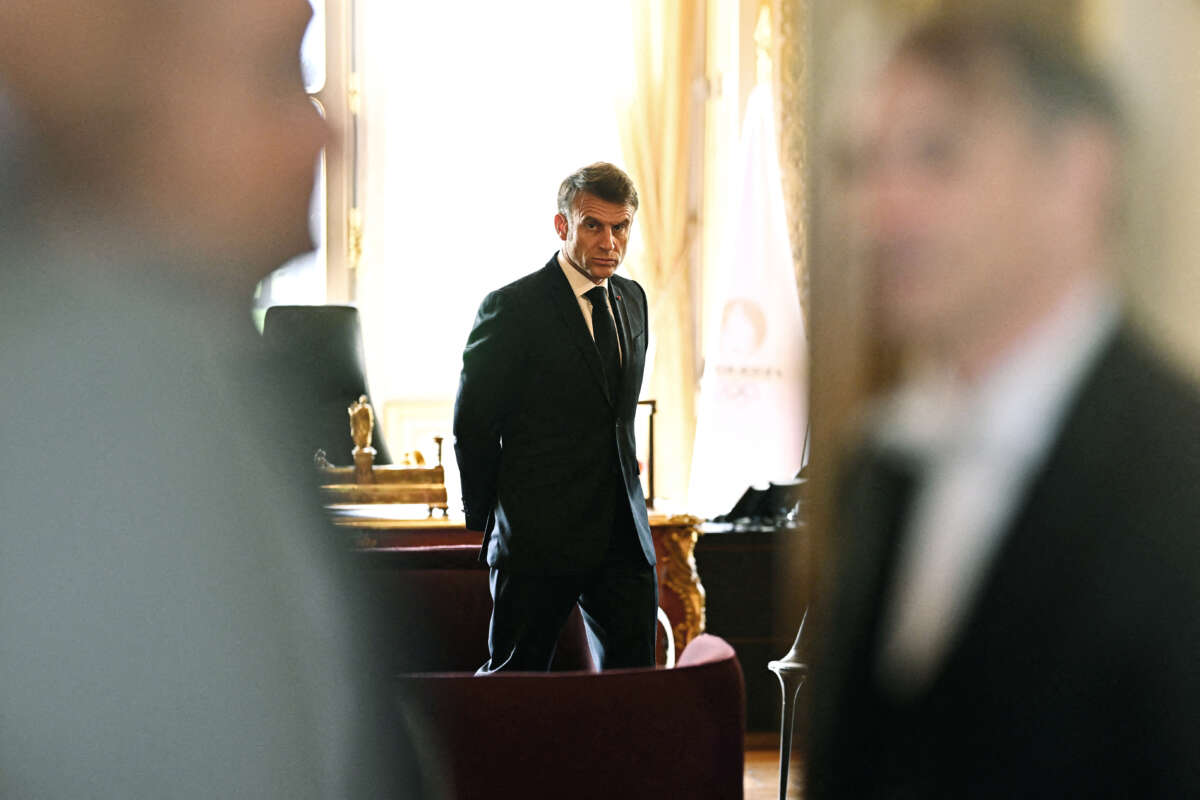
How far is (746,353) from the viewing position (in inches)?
154

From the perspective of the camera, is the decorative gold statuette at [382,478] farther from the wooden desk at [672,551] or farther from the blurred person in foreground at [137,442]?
the blurred person in foreground at [137,442]

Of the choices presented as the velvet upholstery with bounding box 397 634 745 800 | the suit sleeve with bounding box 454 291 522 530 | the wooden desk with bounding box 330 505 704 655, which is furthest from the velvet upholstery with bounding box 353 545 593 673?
the velvet upholstery with bounding box 397 634 745 800

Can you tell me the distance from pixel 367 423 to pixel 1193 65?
11.6 feet

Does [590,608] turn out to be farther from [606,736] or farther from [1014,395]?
[1014,395]

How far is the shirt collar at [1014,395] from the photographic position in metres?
0.37

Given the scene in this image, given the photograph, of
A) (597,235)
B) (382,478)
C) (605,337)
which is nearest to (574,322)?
(605,337)

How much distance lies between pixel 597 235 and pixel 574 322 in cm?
17

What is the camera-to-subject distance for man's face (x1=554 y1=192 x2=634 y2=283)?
2.25m

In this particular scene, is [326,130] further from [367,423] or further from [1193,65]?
[367,423]

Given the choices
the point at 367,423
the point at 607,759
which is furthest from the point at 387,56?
the point at 607,759

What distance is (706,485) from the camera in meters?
3.98

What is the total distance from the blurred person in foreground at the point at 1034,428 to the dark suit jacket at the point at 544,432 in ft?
5.79

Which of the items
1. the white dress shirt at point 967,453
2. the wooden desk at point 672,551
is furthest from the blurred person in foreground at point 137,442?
the wooden desk at point 672,551

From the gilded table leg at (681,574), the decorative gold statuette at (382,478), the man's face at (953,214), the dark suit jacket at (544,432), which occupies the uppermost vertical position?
the man's face at (953,214)
